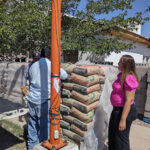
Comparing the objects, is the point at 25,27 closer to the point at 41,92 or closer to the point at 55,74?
the point at 41,92

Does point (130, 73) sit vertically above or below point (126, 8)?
below

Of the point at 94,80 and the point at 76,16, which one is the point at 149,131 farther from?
the point at 76,16

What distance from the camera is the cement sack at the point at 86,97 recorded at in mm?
2781

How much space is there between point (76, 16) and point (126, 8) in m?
1.55

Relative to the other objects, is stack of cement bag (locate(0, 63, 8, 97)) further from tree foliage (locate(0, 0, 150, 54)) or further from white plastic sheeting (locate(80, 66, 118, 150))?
white plastic sheeting (locate(80, 66, 118, 150))

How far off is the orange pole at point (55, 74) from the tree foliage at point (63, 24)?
230 centimetres

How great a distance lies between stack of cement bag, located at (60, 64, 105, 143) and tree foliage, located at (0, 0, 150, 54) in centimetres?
177

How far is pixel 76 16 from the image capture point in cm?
522

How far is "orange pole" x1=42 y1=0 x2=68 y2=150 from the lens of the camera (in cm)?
193

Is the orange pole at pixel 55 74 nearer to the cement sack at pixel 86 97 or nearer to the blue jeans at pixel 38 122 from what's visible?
the blue jeans at pixel 38 122

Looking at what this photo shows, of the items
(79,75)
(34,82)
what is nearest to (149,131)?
(79,75)

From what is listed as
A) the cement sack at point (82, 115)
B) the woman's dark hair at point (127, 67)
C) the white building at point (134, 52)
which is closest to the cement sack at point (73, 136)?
the cement sack at point (82, 115)

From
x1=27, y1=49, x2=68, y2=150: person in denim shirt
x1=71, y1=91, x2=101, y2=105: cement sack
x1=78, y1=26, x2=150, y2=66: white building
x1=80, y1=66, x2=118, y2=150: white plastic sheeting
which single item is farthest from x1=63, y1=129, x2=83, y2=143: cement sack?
x1=78, y1=26, x2=150, y2=66: white building

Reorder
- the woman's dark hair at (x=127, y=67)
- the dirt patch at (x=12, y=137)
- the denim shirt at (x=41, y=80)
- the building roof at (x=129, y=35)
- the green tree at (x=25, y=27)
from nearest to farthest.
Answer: the woman's dark hair at (x=127, y=67)
the denim shirt at (x=41, y=80)
the dirt patch at (x=12, y=137)
the green tree at (x=25, y=27)
the building roof at (x=129, y=35)
